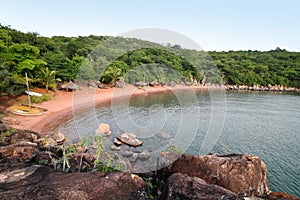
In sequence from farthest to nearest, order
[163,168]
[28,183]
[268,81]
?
[268,81] < [163,168] < [28,183]

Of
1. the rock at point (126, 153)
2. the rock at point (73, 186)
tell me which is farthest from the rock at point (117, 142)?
the rock at point (73, 186)

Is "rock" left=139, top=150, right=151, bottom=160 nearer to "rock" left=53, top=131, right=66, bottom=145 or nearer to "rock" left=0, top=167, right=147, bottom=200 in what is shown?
"rock" left=53, top=131, right=66, bottom=145

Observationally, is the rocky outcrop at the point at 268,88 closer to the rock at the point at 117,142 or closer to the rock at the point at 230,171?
the rock at the point at 117,142

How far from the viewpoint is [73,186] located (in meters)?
3.72

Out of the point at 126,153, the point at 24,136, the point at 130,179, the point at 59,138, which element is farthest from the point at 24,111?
the point at 130,179

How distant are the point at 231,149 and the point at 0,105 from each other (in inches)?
712

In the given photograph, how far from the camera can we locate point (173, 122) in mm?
14805

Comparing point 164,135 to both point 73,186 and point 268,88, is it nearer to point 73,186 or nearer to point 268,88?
point 73,186

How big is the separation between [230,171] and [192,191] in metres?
1.81

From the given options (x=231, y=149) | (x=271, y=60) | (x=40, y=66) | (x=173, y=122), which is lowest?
(x=231, y=149)

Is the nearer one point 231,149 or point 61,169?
point 61,169

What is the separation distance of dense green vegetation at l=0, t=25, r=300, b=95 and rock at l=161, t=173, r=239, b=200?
13.9 ft

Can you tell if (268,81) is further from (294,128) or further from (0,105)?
(0,105)

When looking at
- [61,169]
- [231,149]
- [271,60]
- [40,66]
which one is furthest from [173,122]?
[271,60]
